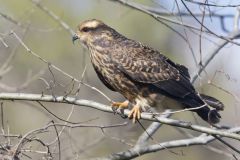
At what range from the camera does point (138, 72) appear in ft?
19.1

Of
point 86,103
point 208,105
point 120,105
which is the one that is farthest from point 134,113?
point 86,103

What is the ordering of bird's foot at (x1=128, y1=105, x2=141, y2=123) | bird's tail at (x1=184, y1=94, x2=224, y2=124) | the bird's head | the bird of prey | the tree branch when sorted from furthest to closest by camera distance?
the bird's head, the bird of prey, bird's tail at (x1=184, y1=94, x2=224, y2=124), bird's foot at (x1=128, y1=105, x2=141, y2=123), the tree branch

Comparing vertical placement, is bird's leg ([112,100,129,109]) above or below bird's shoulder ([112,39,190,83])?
below

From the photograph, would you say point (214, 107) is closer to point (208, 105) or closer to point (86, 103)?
point (208, 105)

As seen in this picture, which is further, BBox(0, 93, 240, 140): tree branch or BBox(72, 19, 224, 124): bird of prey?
BBox(72, 19, 224, 124): bird of prey

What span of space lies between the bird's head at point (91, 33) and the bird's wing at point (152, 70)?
24 cm

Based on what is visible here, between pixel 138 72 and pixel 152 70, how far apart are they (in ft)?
0.44

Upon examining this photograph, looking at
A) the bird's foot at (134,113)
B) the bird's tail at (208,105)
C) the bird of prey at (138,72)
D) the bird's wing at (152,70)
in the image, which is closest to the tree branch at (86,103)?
the bird's foot at (134,113)

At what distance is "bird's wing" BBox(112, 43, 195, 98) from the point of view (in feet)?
19.0

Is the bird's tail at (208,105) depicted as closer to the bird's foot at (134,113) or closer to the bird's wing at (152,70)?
the bird's wing at (152,70)

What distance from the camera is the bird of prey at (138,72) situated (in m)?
5.75

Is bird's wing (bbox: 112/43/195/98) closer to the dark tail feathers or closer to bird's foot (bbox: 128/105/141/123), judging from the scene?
the dark tail feathers

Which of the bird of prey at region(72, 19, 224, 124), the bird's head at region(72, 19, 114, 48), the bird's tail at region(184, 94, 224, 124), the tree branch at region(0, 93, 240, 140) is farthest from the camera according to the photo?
the bird's head at region(72, 19, 114, 48)

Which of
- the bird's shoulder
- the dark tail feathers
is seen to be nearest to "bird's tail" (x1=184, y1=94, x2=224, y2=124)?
the dark tail feathers
